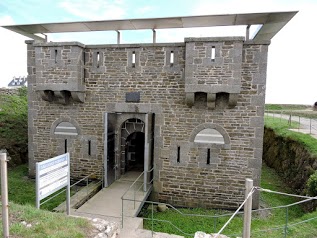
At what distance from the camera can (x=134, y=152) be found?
11688mm

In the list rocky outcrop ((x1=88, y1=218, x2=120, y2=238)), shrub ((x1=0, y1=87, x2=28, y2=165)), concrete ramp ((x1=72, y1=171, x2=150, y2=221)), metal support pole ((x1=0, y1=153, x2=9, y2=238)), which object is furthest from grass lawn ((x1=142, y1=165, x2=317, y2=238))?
shrub ((x1=0, y1=87, x2=28, y2=165))

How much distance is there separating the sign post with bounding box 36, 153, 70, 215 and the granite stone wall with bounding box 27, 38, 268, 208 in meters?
3.61

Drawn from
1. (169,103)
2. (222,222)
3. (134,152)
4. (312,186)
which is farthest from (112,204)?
(312,186)

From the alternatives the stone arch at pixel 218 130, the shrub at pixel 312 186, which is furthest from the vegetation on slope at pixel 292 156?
the stone arch at pixel 218 130

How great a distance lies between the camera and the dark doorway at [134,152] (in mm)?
11119

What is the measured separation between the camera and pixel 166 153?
29.6 ft

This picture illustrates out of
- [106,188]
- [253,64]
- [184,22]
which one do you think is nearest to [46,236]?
[106,188]

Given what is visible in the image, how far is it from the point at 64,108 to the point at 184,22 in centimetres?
582

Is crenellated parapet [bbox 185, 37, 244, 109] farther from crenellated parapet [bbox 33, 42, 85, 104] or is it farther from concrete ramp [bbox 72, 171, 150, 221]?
crenellated parapet [bbox 33, 42, 85, 104]

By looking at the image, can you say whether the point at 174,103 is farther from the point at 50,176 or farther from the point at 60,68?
the point at 50,176

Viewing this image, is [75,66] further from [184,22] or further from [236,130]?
[236,130]

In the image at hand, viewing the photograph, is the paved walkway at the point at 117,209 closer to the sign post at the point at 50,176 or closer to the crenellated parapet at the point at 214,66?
the sign post at the point at 50,176

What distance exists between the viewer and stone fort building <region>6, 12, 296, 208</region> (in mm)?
8109

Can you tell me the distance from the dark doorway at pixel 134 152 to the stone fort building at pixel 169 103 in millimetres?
1093
